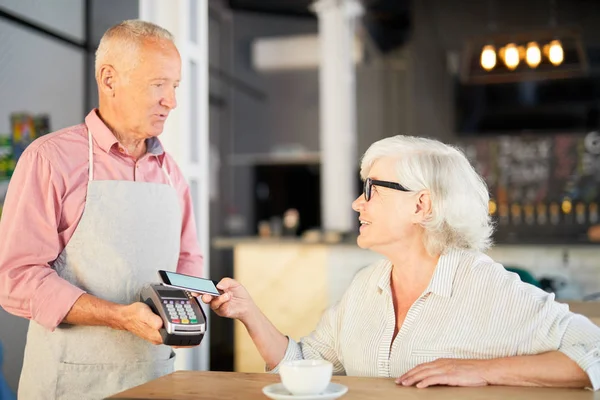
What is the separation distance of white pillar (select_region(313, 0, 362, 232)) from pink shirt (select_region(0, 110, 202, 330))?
4959 millimetres

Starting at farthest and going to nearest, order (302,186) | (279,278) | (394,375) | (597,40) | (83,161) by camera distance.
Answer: (302,186)
(597,40)
(279,278)
(83,161)
(394,375)

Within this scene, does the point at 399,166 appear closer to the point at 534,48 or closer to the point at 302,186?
the point at 534,48

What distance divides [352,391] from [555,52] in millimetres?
5539

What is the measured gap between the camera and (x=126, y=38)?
218 cm

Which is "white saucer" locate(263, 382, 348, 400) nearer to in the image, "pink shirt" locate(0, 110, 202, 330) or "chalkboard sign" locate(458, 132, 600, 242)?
"pink shirt" locate(0, 110, 202, 330)

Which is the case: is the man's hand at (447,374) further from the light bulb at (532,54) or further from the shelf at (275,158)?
the shelf at (275,158)

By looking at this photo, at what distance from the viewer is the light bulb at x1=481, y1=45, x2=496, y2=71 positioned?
6699mm

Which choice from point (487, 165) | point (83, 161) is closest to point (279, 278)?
point (487, 165)

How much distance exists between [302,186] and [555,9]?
127 inches

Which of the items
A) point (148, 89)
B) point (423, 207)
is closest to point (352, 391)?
point (423, 207)

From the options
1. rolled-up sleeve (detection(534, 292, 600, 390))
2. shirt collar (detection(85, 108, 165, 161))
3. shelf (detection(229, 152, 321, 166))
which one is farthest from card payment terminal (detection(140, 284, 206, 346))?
shelf (detection(229, 152, 321, 166))

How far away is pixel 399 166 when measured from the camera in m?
2.10

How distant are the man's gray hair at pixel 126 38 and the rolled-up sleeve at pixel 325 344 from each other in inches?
37.7

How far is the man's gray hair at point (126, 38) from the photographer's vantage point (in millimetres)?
2172
